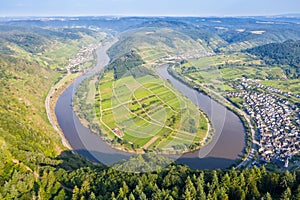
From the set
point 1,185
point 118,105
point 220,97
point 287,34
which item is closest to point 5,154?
point 1,185

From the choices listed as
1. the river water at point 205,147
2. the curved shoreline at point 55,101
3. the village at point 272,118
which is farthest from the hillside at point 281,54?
the curved shoreline at point 55,101

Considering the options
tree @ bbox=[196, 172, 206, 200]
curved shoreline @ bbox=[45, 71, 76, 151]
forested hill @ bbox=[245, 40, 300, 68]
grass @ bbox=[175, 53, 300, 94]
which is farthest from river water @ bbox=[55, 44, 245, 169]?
forested hill @ bbox=[245, 40, 300, 68]

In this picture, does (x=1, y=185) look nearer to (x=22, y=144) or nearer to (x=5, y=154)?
(x=5, y=154)

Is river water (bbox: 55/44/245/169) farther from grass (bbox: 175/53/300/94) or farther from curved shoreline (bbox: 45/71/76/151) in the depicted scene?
grass (bbox: 175/53/300/94)

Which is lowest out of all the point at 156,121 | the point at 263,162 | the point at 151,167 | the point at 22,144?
the point at 263,162

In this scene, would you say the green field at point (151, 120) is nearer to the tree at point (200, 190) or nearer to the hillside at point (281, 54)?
the tree at point (200, 190)
